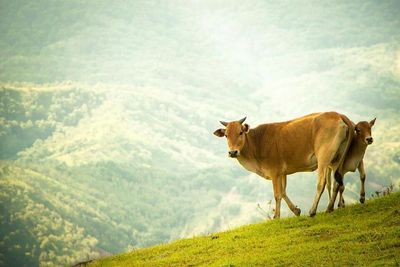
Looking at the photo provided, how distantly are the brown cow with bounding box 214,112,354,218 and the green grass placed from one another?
993 mm

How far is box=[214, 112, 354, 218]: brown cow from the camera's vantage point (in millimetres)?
15539

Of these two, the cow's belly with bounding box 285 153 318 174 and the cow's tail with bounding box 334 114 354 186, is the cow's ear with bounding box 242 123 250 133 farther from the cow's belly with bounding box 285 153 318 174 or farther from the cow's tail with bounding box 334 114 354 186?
the cow's tail with bounding box 334 114 354 186

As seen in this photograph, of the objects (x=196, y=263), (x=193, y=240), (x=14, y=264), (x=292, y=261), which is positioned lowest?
(x=14, y=264)

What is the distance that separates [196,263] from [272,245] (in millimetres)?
1996

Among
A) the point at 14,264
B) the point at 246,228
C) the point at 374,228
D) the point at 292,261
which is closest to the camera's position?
the point at 292,261

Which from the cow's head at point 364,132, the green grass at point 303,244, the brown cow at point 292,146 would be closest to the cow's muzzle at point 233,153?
the brown cow at point 292,146

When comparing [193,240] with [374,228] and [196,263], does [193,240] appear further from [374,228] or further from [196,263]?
[374,228]

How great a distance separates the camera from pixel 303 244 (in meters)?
13.6

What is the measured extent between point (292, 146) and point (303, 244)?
3771 mm

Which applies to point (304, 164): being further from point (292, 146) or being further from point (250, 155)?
point (250, 155)

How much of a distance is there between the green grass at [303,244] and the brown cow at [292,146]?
3.26 feet

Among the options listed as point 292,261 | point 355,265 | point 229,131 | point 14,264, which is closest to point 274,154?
point 229,131

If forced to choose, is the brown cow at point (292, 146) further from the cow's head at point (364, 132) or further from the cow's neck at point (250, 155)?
the cow's head at point (364, 132)

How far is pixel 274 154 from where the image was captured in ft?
57.0
